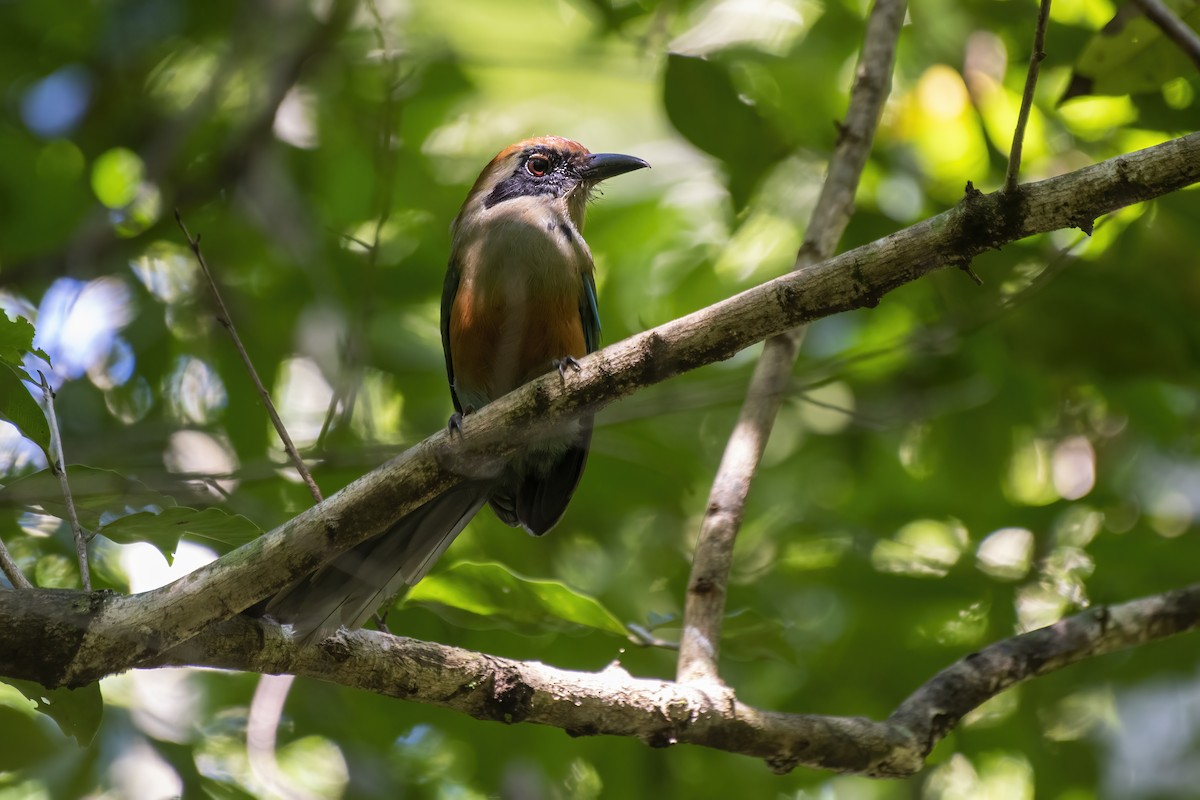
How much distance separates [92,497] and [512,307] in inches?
60.4

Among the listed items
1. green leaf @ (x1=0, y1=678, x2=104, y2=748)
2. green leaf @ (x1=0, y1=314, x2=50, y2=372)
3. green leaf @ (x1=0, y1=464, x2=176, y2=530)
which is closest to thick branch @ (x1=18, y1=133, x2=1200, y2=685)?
green leaf @ (x1=0, y1=678, x2=104, y2=748)

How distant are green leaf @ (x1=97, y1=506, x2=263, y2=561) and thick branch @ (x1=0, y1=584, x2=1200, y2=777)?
0.75ft

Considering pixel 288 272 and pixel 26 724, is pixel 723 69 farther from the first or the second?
pixel 26 724

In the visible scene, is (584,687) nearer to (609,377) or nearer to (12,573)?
(609,377)

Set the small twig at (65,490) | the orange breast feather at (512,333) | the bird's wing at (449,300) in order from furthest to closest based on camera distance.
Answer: the bird's wing at (449,300)
the orange breast feather at (512,333)
the small twig at (65,490)

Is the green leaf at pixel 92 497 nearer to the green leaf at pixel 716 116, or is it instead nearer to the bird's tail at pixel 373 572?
the bird's tail at pixel 373 572

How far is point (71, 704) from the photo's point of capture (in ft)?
8.34

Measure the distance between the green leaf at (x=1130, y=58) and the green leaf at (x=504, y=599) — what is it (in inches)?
84.0

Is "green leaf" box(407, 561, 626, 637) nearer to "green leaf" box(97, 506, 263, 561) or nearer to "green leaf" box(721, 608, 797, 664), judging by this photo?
"green leaf" box(721, 608, 797, 664)

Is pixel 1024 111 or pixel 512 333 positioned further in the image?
pixel 512 333

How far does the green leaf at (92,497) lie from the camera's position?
8.89 ft

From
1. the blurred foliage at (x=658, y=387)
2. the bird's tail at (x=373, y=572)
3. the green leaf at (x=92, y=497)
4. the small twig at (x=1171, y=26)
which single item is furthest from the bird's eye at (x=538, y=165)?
the small twig at (x=1171, y=26)

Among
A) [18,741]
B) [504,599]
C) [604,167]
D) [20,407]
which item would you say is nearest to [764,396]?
[504,599]

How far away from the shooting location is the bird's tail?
272cm
